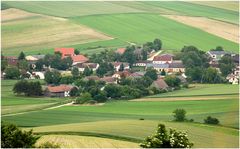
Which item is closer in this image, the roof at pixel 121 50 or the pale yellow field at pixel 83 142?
the pale yellow field at pixel 83 142

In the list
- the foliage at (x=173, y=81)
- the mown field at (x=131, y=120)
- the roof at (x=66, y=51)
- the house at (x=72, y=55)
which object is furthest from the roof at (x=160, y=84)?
the roof at (x=66, y=51)

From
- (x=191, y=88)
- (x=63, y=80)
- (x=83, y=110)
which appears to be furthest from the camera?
(x=63, y=80)

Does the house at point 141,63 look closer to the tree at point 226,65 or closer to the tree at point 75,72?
the tree at point 226,65

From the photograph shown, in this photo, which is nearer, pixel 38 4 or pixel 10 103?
pixel 10 103

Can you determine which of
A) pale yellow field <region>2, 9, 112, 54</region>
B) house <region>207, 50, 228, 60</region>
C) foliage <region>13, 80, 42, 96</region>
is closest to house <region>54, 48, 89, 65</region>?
pale yellow field <region>2, 9, 112, 54</region>

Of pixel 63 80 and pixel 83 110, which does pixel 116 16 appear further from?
pixel 83 110

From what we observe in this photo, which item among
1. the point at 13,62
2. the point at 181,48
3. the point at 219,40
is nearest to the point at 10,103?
the point at 13,62
